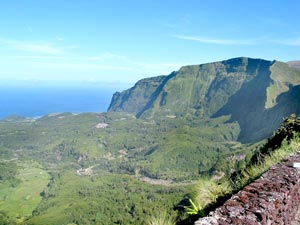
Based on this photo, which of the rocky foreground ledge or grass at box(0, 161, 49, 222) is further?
grass at box(0, 161, 49, 222)

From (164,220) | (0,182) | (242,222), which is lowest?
(0,182)

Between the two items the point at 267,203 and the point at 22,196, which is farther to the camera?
the point at 22,196

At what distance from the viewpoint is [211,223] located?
502 cm

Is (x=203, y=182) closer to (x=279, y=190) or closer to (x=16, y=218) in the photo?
(x=279, y=190)

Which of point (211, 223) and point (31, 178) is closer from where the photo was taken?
point (211, 223)

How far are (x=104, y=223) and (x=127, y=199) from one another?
108ft

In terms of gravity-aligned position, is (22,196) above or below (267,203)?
below

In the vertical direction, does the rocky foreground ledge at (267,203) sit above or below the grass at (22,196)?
above

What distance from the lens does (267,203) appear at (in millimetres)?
5941

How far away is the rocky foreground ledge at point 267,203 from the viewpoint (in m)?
5.29

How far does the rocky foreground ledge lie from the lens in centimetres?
529

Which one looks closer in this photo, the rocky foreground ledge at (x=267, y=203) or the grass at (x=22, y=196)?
the rocky foreground ledge at (x=267, y=203)

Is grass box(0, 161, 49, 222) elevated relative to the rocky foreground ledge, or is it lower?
lower

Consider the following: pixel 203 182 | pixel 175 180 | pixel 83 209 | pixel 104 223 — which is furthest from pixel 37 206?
pixel 203 182
